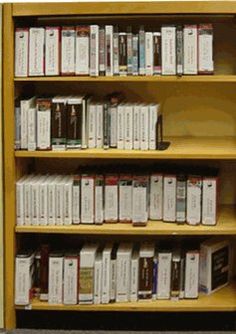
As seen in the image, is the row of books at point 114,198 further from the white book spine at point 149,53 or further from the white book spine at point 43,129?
the white book spine at point 149,53

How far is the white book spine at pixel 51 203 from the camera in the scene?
2873 mm

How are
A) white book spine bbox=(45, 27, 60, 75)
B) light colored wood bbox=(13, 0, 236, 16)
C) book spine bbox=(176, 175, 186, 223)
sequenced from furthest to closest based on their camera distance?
book spine bbox=(176, 175, 186, 223)
white book spine bbox=(45, 27, 60, 75)
light colored wood bbox=(13, 0, 236, 16)

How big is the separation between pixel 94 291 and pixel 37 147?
748 mm

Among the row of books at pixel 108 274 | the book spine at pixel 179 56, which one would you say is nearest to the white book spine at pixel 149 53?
the book spine at pixel 179 56

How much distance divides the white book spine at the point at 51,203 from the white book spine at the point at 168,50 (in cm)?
75

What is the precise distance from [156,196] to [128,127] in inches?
14.3

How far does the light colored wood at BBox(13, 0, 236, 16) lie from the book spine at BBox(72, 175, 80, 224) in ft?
2.55

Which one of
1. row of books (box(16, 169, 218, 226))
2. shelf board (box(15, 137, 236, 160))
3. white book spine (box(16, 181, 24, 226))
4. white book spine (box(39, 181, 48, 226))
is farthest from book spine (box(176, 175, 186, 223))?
white book spine (box(16, 181, 24, 226))

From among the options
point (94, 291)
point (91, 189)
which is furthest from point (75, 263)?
point (91, 189)

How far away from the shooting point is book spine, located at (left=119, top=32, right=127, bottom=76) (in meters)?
2.77

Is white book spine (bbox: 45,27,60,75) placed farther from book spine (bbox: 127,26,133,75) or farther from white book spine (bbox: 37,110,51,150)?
book spine (bbox: 127,26,133,75)

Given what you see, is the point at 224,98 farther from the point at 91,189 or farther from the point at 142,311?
the point at 142,311

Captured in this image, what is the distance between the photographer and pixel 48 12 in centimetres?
273

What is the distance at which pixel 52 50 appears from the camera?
279 centimetres
